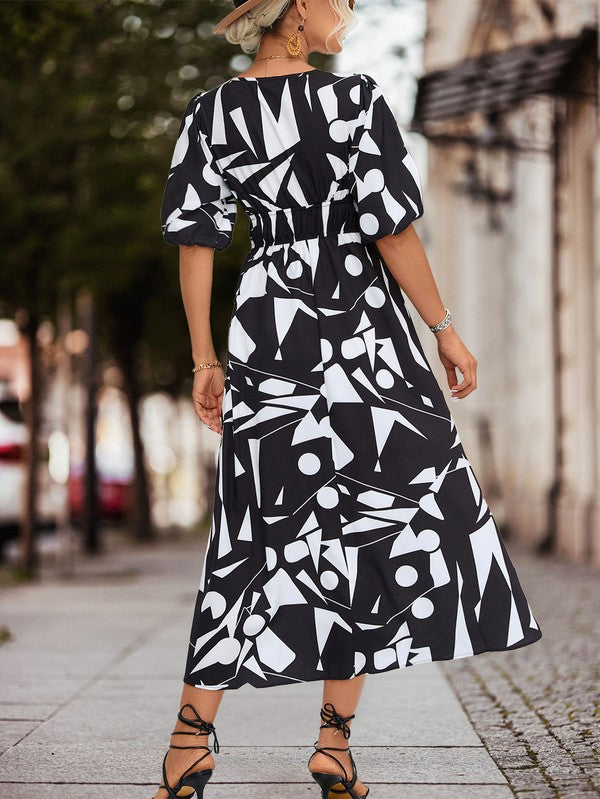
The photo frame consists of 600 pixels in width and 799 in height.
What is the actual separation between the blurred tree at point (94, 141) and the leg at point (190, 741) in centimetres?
758

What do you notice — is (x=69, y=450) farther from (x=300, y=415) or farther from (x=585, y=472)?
(x=300, y=415)

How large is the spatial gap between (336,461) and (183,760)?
77 cm

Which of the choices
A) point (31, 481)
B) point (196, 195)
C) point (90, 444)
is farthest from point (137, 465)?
point (196, 195)

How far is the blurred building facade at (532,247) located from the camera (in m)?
10.6

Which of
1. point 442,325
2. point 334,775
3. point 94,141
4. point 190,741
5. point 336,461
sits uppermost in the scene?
point 94,141

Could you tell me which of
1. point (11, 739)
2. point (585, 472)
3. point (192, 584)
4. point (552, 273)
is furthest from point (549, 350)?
point (11, 739)

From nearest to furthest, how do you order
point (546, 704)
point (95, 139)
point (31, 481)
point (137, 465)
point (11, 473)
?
point (546, 704), point (95, 139), point (31, 481), point (11, 473), point (137, 465)

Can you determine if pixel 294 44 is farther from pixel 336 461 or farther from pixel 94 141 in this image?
pixel 94 141

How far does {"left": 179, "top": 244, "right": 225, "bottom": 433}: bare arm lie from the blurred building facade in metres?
7.36

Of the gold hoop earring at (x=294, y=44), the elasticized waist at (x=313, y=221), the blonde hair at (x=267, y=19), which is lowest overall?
the elasticized waist at (x=313, y=221)

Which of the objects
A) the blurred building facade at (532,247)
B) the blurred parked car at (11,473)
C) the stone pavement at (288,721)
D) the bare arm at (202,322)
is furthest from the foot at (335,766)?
the blurred parked car at (11,473)

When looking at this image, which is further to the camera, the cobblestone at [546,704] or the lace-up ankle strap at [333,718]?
the cobblestone at [546,704]

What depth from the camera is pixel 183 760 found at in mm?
3004

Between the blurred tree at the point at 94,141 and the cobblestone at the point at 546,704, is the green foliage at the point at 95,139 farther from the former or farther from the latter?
the cobblestone at the point at 546,704
